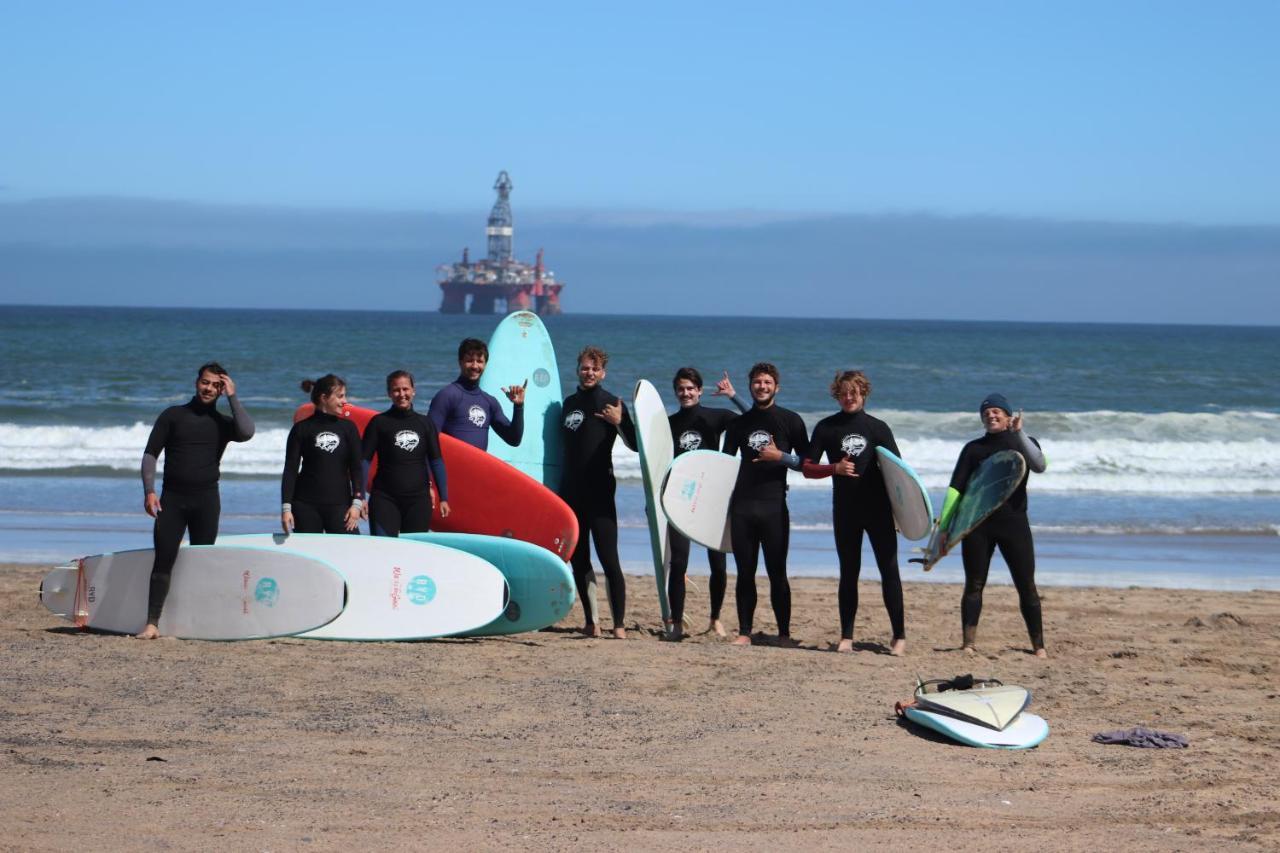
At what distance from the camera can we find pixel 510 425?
21.3ft

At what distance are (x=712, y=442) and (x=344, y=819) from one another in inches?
121

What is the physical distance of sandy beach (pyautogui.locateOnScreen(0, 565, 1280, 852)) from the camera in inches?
148

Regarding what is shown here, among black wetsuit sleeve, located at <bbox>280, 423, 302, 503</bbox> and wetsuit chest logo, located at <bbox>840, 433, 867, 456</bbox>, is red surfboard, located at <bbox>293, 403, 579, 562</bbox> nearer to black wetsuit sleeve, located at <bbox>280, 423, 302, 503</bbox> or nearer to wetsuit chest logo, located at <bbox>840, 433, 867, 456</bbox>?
black wetsuit sleeve, located at <bbox>280, 423, 302, 503</bbox>

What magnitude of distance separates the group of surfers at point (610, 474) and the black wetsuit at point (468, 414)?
3 cm

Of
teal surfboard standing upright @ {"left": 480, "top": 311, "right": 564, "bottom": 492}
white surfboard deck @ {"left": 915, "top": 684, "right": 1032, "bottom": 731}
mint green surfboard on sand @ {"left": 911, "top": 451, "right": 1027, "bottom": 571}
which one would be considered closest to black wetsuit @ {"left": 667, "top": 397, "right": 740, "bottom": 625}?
teal surfboard standing upright @ {"left": 480, "top": 311, "right": 564, "bottom": 492}

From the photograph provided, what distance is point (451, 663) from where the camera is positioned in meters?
5.72

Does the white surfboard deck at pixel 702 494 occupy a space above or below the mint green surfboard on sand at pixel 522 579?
above

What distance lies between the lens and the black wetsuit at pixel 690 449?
251 inches

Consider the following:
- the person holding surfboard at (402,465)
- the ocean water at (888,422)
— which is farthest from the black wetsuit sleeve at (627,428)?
the ocean water at (888,422)

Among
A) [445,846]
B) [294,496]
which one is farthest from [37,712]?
[445,846]

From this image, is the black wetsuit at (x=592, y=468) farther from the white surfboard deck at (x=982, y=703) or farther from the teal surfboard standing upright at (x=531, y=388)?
the white surfboard deck at (x=982, y=703)

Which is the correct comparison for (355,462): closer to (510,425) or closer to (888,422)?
(510,425)

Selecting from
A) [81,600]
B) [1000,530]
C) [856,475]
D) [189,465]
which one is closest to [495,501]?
[189,465]

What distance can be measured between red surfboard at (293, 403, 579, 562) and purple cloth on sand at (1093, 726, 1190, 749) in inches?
103
